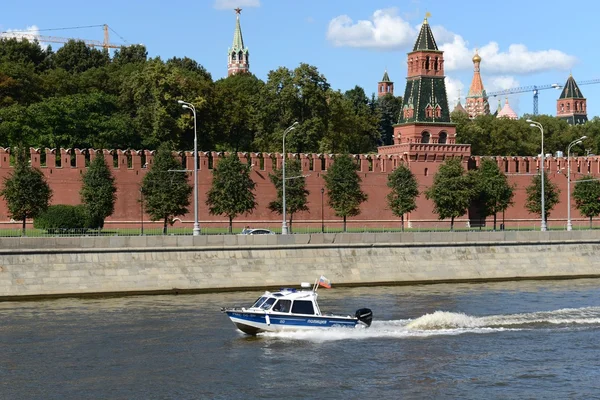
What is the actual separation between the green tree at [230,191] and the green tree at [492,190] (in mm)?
17268

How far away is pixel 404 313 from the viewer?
43344 millimetres

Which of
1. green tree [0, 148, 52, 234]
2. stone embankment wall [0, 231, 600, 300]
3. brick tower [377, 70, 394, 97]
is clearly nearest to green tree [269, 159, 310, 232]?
stone embankment wall [0, 231, 600, 300]

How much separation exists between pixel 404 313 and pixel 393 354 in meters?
7.94

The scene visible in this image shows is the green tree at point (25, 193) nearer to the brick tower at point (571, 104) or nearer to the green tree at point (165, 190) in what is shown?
the green tree at point (165, 190)

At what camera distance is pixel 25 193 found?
204 feet

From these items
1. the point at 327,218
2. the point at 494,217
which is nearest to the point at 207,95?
the point at 327,218

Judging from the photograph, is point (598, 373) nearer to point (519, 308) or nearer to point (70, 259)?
point (519, 308)

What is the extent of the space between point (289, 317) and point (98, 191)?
31.2 metres

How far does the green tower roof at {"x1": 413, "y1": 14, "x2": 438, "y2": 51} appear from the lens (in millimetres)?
82000

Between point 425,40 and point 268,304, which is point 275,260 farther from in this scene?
point 425,40

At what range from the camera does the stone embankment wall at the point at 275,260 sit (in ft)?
158

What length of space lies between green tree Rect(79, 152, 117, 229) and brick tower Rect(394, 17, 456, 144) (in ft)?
79.8

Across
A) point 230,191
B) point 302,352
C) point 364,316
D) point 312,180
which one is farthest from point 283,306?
point 312,180

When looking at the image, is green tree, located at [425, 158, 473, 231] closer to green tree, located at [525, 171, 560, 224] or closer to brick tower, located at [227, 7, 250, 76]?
green tree, located at [525, 171, 560, 224]
